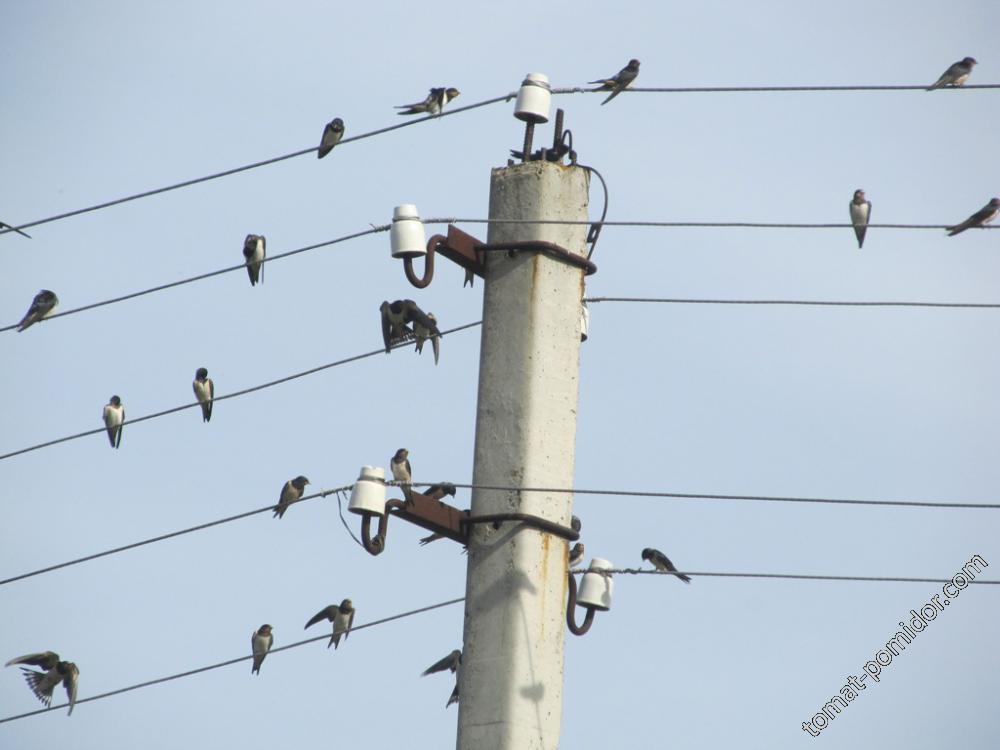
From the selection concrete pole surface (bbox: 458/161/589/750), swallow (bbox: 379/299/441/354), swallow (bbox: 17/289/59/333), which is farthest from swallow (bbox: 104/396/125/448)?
concrete pole surface (bbox: 458/161/589/750)

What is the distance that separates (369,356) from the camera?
10.8m

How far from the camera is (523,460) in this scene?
27.2 feet

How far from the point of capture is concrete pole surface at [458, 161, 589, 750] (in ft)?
26.0

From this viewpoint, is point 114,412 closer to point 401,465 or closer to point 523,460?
point 401,465

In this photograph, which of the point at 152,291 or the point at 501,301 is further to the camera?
the point at 152,291

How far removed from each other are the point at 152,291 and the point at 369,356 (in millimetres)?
1412

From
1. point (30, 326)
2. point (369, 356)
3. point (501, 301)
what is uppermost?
point (30, 326)

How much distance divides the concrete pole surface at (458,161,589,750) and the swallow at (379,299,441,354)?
3856mm

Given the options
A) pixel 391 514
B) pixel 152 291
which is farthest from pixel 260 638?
pixel 391 514

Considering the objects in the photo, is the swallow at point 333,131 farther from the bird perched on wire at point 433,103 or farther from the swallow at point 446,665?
the swallow at point 446,665

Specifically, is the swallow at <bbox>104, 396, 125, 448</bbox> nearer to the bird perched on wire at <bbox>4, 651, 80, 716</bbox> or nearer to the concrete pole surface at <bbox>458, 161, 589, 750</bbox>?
the bird perched on wire at <bbox>4, 651, 80, 716</bbox>

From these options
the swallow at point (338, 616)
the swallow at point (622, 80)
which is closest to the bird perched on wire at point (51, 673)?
the swallow at point (338, 616)

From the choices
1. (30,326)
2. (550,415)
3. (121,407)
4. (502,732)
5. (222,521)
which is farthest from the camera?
(121,407)

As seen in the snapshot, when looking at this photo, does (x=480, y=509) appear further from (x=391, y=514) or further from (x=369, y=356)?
(x=369, y=356)
